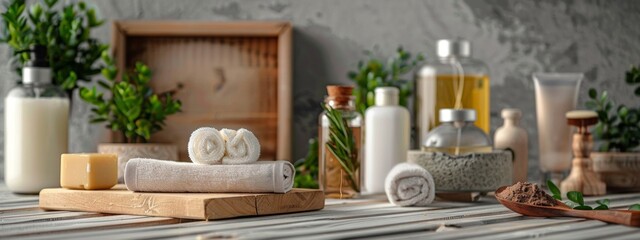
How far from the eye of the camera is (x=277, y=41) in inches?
69.7

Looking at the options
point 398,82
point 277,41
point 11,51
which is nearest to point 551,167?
point 398,82

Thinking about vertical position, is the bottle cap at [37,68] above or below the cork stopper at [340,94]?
above

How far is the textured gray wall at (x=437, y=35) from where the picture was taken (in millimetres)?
1783

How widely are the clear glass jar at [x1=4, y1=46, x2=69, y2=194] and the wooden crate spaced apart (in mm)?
320

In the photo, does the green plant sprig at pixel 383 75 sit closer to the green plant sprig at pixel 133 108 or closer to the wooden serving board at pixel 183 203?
the green plant sprig at pixel 133 108

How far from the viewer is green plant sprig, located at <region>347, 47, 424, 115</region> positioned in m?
1.67

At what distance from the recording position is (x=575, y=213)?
1061mm

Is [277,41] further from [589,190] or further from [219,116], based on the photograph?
[589,190]

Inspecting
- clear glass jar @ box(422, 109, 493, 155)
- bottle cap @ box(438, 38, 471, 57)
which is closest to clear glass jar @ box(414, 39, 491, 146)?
bottle cap @ box(438, 38, 471, 57)

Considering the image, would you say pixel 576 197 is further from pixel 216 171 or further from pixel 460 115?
pixel 216 171

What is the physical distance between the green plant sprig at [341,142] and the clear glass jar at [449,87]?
10.4 inches

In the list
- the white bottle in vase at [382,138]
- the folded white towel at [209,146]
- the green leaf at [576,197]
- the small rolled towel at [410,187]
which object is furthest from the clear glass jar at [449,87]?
the folded white towel at [209,146]

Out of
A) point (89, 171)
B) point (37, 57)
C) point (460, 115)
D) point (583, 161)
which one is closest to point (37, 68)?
point (37, 57)

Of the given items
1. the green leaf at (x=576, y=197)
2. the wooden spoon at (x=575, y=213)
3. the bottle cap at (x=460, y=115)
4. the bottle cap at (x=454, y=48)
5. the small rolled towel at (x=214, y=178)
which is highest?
the bottle cap at (x=454, y=48)
